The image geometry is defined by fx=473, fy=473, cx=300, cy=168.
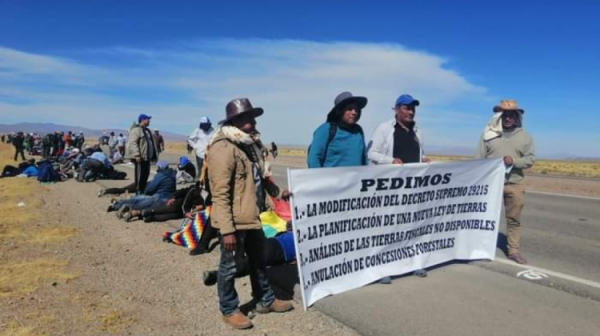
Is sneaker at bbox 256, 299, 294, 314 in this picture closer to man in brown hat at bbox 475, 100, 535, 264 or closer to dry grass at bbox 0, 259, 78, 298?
dry grass at bbox 0, 259, 78, 298

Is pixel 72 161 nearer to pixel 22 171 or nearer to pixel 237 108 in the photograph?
pixel 22 171

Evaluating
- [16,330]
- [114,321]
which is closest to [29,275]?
[16,330]

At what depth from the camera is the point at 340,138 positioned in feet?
16.4

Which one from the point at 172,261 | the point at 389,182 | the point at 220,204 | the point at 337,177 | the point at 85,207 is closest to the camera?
the point at 220,204

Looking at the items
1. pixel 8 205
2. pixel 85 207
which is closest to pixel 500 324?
pixel 85 207

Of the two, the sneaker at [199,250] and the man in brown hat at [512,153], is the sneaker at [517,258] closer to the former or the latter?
the man in brown hat at [512,153]

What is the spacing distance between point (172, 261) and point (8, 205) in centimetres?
706

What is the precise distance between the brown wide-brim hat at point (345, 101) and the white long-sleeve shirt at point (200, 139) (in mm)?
6709

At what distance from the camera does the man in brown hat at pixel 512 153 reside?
6.11 m

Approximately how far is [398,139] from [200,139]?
7.18 m

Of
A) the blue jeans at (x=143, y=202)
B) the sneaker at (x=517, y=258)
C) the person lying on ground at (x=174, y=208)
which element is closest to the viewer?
the sneaker at (x=517, y=258)

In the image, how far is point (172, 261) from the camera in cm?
597

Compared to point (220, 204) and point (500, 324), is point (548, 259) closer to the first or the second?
point (500, 324)

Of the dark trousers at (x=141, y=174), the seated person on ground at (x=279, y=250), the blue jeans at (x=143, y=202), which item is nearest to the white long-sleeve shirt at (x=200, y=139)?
the dark trousers at (x=141, y=174)
